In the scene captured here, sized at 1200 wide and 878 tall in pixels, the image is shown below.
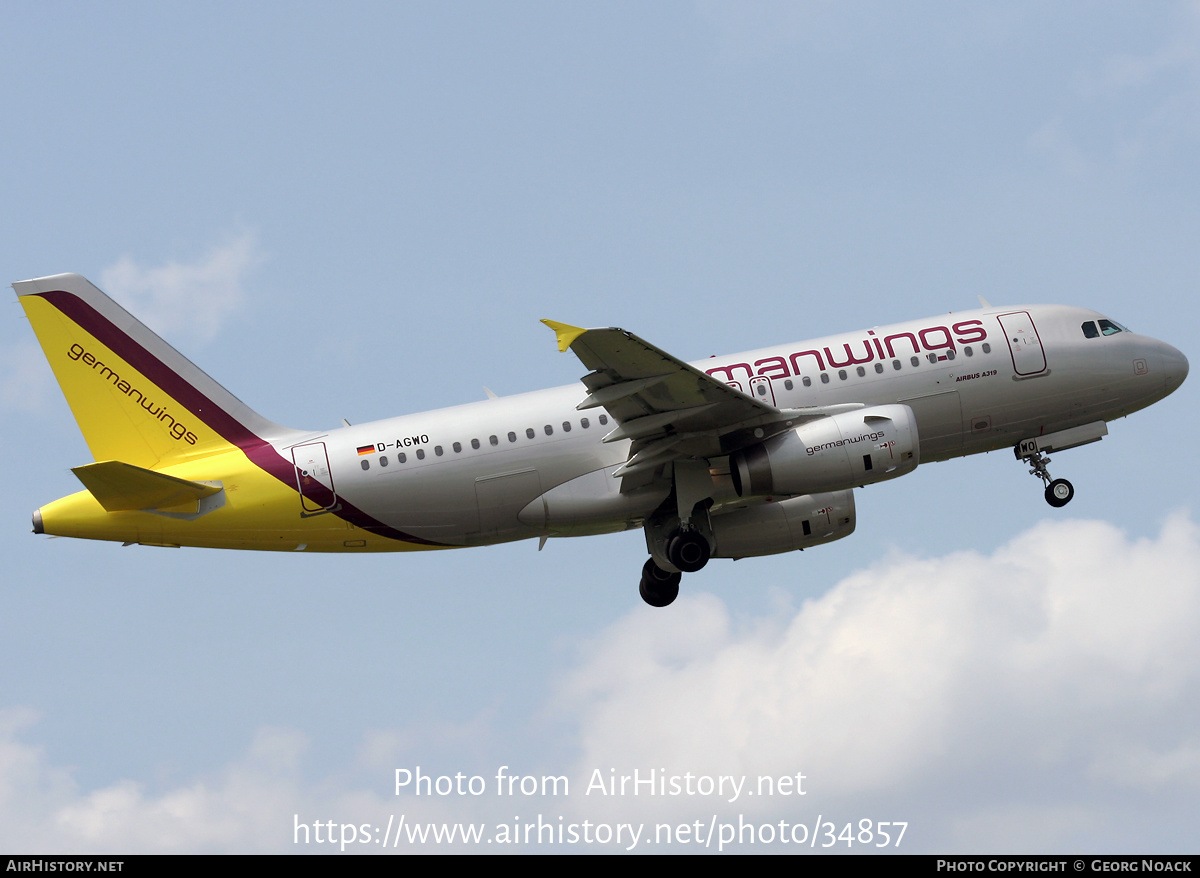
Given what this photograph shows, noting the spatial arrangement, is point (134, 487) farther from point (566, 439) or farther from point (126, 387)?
point (566, 439)

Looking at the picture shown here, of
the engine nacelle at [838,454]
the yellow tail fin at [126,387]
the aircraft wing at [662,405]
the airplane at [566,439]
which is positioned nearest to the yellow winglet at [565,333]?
the aircraft wing at [662,405]

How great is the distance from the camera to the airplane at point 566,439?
3422cm

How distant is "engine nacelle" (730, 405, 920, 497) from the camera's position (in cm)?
3384

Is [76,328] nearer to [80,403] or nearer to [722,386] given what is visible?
[80,403]

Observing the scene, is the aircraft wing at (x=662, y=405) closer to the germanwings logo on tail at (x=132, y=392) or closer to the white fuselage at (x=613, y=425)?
the white fuselage at (x=613, y=425)

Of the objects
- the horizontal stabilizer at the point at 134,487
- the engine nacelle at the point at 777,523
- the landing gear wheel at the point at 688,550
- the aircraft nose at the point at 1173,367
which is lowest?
the landing gear wheel at the point at 688,550

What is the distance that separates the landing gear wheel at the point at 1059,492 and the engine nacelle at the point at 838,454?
17.9 feet

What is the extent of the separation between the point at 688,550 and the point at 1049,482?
9.95 m

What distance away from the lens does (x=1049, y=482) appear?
37.7 meters

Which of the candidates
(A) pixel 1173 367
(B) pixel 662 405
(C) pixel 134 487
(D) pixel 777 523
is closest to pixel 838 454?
(B) pixel 662 405

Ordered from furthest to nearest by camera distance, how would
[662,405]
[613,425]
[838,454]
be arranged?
[613,425]
[838,454]
[662,405]

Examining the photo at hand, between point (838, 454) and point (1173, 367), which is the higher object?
point (1173, 367)

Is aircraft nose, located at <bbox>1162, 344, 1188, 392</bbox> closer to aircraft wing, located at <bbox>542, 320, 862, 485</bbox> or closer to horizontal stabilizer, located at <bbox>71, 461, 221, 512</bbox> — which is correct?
aircraft wing, located at <bbox>542, 320, 862, 485</bbox>
